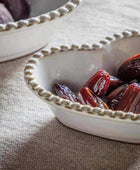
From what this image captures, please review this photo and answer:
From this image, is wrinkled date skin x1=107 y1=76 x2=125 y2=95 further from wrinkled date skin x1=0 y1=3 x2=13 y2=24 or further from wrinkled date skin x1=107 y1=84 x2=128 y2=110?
wrinkled date skin x1=0 y1=3 x2=13 y2=24

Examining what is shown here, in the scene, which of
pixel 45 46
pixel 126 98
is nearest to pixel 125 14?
pixel 45 46

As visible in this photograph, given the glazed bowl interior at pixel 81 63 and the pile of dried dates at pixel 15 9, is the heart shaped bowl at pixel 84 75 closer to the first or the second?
the glazed bowl interior at pixel 81 63

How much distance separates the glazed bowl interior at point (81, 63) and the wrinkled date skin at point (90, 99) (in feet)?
0.18

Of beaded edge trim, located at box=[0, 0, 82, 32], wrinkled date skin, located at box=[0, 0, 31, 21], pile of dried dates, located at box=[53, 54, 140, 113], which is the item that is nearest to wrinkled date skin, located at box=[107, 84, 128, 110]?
pile of dried dates, located at box=[53, 54, 140, 113]

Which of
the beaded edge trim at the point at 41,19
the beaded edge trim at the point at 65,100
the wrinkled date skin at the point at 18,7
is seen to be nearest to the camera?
the beaded edge trim at the point at 65,100

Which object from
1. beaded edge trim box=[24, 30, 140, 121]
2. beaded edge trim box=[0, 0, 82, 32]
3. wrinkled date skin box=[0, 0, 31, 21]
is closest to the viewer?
beaded edge trim box=[24, 30, 140, 121]

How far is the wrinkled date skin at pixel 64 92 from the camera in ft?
1.36

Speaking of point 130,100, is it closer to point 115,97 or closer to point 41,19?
point 115,97

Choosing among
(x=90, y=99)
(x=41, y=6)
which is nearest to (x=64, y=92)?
(x=90, y=99)

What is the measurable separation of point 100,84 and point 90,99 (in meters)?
0.03

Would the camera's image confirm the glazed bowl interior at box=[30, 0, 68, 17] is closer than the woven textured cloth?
No

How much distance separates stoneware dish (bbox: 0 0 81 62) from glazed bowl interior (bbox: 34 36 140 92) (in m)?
0.07

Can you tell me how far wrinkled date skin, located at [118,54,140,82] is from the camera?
0.45 metres

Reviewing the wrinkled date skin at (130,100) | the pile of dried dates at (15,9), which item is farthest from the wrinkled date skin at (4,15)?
the wrinkled date skin at (130,100)
